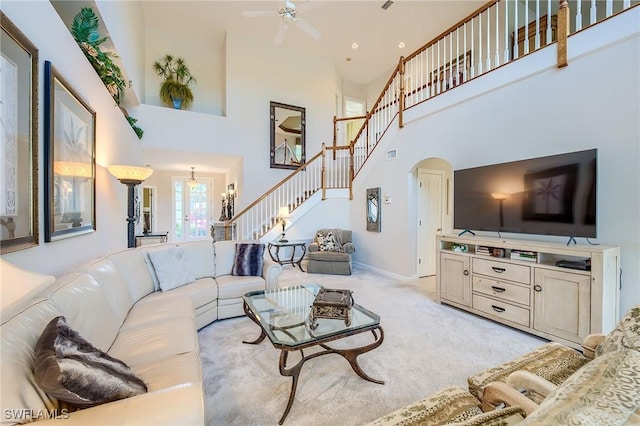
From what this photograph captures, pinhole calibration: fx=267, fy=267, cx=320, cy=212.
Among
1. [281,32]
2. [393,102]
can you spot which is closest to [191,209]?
[281,32]

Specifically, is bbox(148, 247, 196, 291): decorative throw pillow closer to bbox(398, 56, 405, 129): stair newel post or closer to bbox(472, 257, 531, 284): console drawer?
bbox(472, 257, 531, 284): console drawer

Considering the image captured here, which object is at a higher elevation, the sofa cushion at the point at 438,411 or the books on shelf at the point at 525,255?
the books on shelf at the point at 525,255

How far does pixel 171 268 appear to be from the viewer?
2.84m

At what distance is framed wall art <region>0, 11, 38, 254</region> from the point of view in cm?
129

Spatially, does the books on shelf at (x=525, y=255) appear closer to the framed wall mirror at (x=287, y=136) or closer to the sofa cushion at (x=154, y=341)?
the sofa cushion at (x=154, y=341)

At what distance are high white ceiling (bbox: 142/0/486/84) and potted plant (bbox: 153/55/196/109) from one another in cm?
82

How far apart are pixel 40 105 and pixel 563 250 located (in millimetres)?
4040

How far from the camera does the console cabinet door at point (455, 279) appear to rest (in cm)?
324

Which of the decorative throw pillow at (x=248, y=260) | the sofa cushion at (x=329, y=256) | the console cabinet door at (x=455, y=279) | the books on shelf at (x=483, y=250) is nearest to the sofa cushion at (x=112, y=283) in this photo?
the decorative throw pillow at (x=248, y=260)

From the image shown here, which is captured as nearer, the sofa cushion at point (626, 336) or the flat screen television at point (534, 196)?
the sofa cushion at point (626, 336)

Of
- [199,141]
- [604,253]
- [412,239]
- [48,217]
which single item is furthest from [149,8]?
[604,253]

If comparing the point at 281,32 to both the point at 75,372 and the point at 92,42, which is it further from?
the point at 75,372

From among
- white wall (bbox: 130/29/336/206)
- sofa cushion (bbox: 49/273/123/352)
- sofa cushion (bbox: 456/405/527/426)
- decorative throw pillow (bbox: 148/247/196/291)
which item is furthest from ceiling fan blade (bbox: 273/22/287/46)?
sofa cushion (bbox: 456/405/527/426)

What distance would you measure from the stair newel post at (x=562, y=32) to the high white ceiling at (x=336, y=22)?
3323 millimetres
